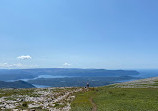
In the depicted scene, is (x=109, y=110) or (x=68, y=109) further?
(x=68, y=109)

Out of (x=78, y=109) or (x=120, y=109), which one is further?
(x=78, y=109)

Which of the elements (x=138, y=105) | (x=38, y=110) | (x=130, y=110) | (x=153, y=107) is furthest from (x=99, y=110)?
(x=38, y=110)

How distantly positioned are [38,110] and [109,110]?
52.2 feet

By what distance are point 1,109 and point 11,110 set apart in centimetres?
306

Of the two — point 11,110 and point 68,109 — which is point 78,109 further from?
point 11,110

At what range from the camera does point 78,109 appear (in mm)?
33969

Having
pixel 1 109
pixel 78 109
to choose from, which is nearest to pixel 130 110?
pixel 78 109

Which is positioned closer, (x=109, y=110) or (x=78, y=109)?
(x=109, y=110)

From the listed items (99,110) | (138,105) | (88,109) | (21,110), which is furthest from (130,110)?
(21,110)

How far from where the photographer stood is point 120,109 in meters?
31.9

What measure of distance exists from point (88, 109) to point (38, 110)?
11396mm

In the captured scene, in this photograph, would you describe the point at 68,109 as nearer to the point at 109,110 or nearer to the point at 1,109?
the point at 109,110

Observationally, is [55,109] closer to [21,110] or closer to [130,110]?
[21,110]

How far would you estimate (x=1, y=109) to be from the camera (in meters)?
35.1
